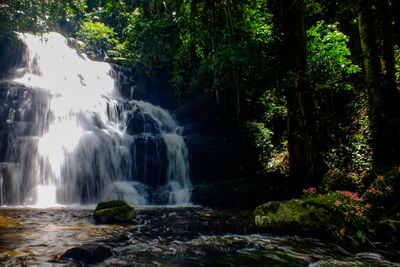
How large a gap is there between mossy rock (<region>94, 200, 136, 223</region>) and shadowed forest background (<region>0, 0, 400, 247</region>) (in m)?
4.05

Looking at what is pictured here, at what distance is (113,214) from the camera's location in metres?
6.14

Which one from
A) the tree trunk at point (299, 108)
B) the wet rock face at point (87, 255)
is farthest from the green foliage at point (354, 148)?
the wet rock face at point (87, 255)

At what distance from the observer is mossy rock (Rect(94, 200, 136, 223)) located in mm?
6078

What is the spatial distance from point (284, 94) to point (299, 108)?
1.97ft

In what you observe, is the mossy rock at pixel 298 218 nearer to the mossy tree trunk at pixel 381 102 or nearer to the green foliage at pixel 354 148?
the mossy tree trunk at pixel 381 102

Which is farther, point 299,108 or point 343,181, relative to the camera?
point 343,181

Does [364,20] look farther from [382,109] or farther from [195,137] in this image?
[195,137]

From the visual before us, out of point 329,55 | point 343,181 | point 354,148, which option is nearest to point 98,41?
point 329,55

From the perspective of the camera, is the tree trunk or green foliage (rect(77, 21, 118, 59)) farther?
green foliage (rect(77, 21, 118, 59))

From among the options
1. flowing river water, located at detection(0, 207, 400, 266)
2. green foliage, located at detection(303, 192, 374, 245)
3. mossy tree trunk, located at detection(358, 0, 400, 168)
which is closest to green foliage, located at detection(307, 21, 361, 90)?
mossy tree trunk, located at detection(358, 0, 400, 168)

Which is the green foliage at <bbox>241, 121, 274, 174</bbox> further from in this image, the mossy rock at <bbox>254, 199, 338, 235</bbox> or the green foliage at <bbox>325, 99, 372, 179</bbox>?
the mossy rock at <bbox>254, 199, 338, 235</bbox>

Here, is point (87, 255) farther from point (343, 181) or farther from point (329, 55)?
point (329, 55)

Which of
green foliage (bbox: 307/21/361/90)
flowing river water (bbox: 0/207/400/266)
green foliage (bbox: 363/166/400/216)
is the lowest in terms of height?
flowing river water (bbox: 0/207/400/266)

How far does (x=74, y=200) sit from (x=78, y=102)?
7.41 meters
